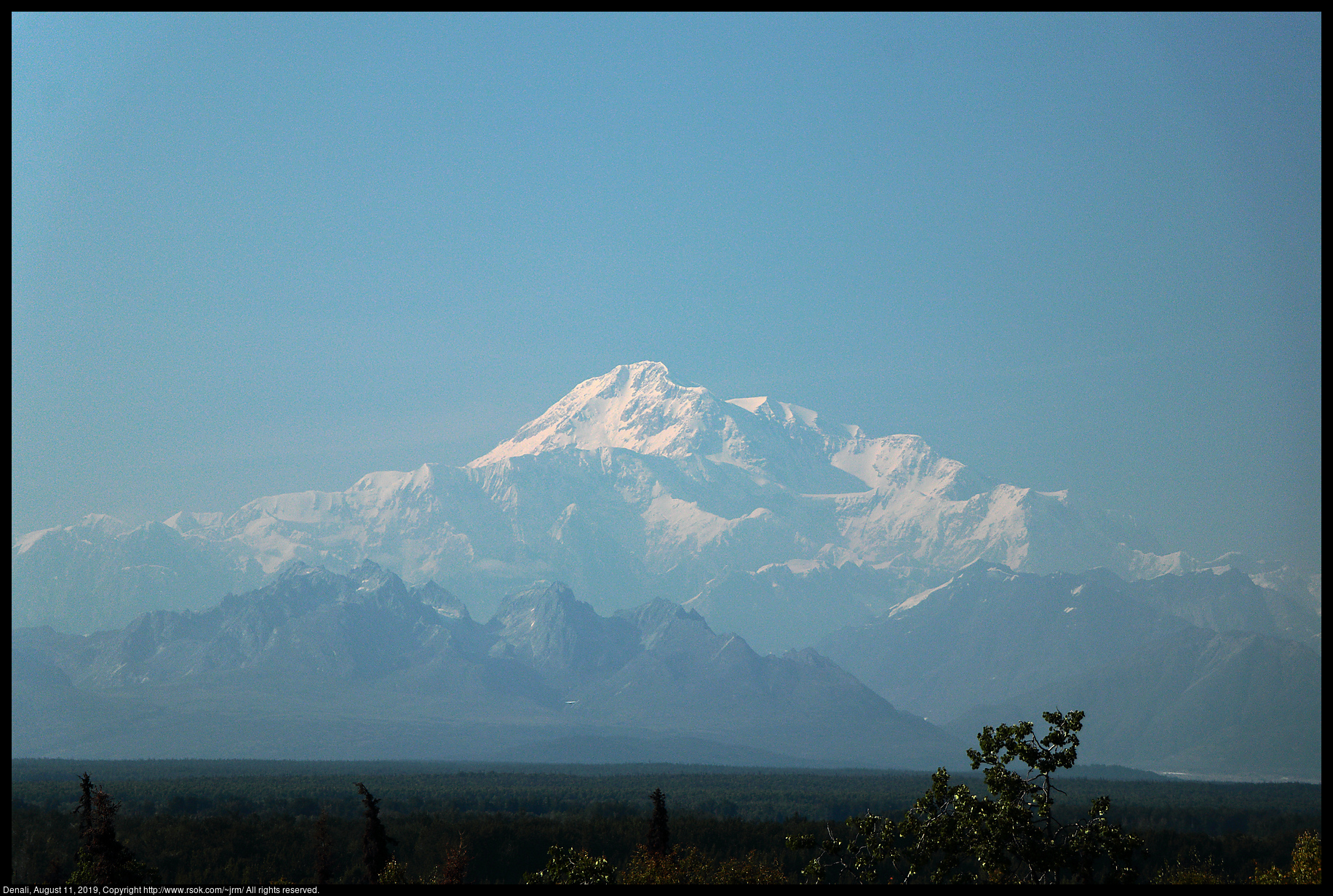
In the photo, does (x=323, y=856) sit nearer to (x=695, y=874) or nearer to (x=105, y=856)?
(x=105, y=856)

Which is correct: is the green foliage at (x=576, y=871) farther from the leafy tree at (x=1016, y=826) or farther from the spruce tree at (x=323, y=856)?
the spruce tree at (x=323, y=856)

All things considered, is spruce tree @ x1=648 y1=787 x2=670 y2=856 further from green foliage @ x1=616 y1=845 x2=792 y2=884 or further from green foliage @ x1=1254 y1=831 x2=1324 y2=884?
green foliage @ x1=1254 y1=831 x2=1324 y2=884

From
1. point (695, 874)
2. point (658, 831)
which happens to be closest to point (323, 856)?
point (658, 831)

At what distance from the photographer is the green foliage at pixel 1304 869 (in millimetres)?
35938

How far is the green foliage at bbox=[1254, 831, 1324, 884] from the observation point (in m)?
35.9

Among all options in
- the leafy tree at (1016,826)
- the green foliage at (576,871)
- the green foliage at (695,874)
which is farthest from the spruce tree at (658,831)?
the leafy tree at (1016,826)

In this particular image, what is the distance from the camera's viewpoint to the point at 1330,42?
76.5 feet

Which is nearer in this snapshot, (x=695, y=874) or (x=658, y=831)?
(x=695, y=874)

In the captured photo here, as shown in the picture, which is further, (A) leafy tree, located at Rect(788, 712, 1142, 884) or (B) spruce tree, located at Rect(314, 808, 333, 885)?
(B) spruce tree, located at Rect(314, 808, 333, 885)

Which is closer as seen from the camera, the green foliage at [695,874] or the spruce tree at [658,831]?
the green foliage at [695,874]

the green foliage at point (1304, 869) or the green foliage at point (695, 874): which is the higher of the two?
the green foliage at point (1304, 869)

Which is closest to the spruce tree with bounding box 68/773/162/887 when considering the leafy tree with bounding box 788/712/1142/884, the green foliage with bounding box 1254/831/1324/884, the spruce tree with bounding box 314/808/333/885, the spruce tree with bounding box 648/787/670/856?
the leafy tree with bounding box 788/712/1142/884

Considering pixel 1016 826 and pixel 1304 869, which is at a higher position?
pixel 1016 826

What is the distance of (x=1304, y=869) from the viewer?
37.5m
